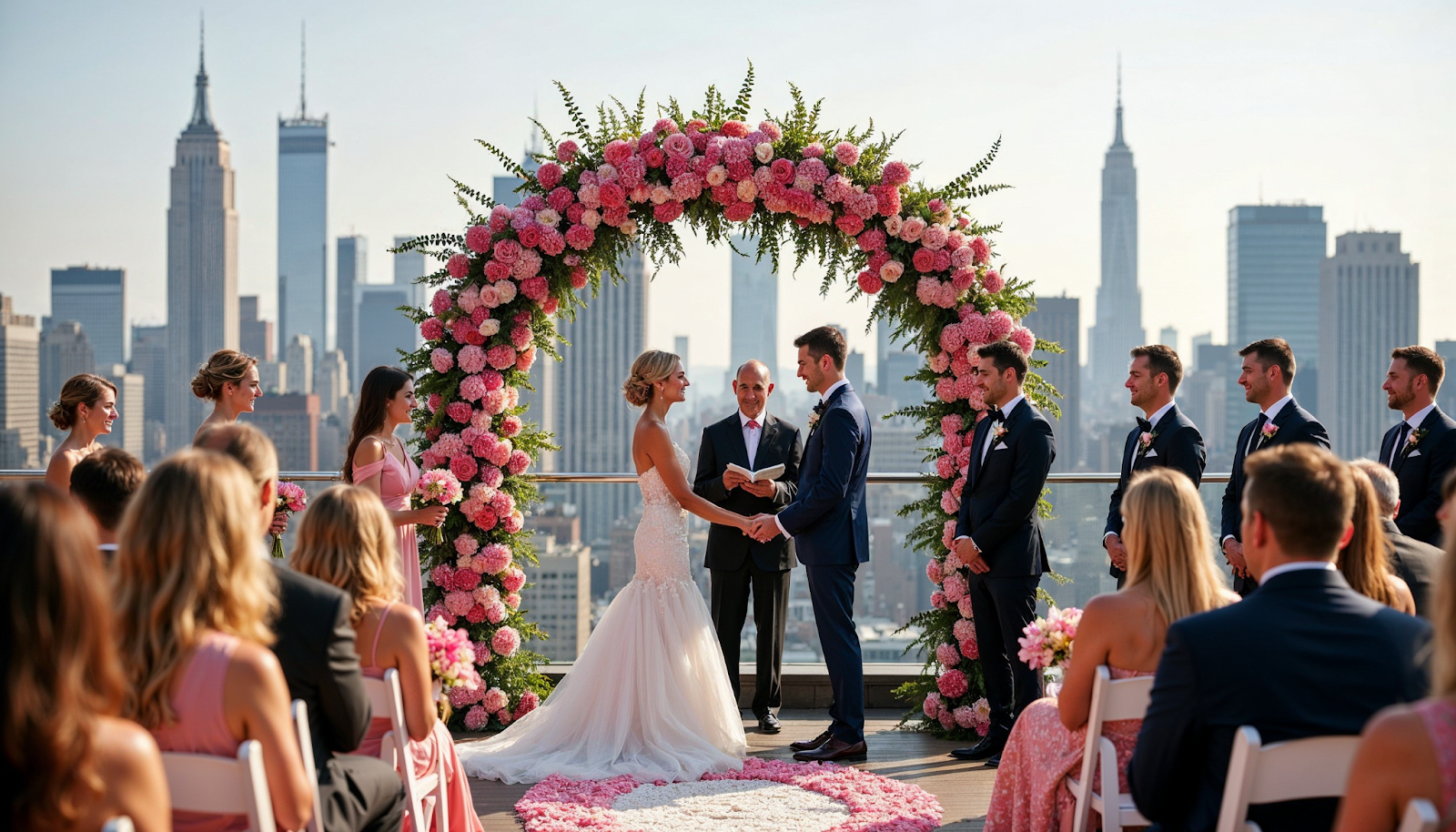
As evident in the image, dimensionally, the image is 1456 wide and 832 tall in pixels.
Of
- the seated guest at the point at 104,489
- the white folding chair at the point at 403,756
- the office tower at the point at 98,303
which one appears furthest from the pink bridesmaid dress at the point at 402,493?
the office tower at the point at 98,303

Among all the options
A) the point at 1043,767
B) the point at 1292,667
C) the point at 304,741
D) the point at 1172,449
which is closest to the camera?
the point at 1292,667

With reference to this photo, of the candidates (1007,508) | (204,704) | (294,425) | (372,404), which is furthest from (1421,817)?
(294,425)

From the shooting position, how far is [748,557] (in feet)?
20.2

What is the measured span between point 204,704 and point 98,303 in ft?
379

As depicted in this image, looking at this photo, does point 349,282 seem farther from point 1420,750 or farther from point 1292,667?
point 1420,750

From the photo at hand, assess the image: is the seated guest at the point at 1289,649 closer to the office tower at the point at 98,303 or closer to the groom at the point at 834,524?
the groom at the point at 834,524

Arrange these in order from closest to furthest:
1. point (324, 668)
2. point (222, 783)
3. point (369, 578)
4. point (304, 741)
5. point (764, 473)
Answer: point (222, 783) < point (304, 741) < point (324, 668) < point (369, 578) < point (764, 473)

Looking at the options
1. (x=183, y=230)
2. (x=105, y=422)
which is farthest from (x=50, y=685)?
(x=183, y=230)

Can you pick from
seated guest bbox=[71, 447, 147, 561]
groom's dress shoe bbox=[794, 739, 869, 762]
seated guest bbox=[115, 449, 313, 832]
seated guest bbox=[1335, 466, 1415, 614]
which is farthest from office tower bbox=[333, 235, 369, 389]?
seated guest bbox=[1335, 466, 1415, 614]

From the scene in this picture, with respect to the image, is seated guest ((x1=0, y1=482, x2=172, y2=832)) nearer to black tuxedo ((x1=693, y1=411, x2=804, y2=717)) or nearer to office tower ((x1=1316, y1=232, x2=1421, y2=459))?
black tuxedo ((x1=693, y1=411, x2=804, y2=717))

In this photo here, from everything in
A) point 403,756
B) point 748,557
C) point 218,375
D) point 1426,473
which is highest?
point 218,375

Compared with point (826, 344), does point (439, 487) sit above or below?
below

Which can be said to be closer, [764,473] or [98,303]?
[764,473]

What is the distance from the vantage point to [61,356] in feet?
244
